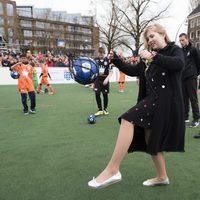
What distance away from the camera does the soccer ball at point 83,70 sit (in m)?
4.12

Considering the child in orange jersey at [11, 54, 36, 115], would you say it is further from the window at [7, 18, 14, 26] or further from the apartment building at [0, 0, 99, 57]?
the window at [7, 18, 14, 26]

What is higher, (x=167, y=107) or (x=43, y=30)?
(x=43, y=30)

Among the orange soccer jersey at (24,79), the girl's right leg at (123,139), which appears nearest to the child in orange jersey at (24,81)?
the orange soccer jersey at (24,79)

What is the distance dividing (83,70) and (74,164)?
1.44 m

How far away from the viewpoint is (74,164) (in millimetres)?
3941

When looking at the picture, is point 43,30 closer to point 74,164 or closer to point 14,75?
point 14,75

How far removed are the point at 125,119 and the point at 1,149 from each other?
289 cm

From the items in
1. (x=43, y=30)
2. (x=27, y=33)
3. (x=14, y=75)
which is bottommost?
(x=14, y=75)

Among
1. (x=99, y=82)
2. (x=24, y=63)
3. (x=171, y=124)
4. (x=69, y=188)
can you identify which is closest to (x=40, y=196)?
(x=69, y=188)

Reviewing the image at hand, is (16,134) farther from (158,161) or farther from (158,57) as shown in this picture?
(158,57)

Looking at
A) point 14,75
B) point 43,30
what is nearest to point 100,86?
point 14,75

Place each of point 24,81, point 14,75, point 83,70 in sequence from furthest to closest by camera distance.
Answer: point 24,81, point 14,75, point 83,70

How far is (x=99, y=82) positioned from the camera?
299 inches

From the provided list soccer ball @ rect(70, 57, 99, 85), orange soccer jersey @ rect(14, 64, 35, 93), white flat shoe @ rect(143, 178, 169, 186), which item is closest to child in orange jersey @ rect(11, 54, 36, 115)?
orange soccer jersey @ rect(14, 64, 35, 93)
